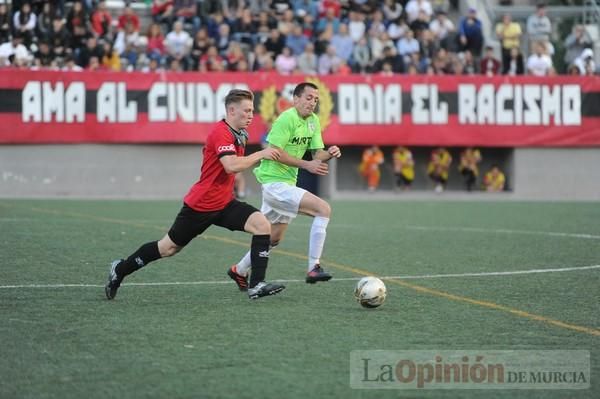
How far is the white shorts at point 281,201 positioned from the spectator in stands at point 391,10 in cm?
1727

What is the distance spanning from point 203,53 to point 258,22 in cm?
184

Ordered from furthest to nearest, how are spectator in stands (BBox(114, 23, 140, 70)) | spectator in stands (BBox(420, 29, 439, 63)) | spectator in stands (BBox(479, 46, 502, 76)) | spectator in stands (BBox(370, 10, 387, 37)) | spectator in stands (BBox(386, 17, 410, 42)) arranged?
spectator in stands (BBox(386, 17, 410, 42))
spectator in stands (BBox(420, 29, 439, 63))
spectator in stands (BBox(370, 10, 387, 37))
spectator in stands (BBox(479, 46, 502, 76))
spectator in stands (BBox(114, 23, 140, 70))

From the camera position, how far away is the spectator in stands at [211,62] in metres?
24.5

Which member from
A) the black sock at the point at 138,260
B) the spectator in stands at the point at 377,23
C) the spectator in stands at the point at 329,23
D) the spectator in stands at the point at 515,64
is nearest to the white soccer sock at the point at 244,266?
the black sock at the point at 138,260

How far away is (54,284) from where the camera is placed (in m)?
10.0

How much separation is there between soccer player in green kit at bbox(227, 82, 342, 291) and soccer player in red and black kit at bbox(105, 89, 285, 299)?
0.82m

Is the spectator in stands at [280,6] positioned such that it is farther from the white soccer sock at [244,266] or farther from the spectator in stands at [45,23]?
the white soccer sock at [244,266]

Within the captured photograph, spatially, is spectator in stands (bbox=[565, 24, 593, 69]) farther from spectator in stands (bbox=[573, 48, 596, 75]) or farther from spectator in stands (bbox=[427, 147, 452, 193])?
spectator in stands (bbox=[427, 147, 452, 193])

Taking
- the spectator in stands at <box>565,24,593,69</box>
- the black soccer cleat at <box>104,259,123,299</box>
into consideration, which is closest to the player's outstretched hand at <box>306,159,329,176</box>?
the black soccer cleat at <box>104,259,123,299</box>

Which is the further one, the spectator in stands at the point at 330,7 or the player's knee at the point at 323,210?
the spectator in stands at the point at 330,7

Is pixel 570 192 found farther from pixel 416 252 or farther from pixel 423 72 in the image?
pixel 416 252

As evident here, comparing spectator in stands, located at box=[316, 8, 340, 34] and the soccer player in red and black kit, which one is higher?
spectator in stands, located at box=[316, 8, 340, 34]

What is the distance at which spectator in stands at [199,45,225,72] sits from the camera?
24.5 metres

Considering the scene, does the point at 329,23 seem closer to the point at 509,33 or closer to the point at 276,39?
the point at 276,39
